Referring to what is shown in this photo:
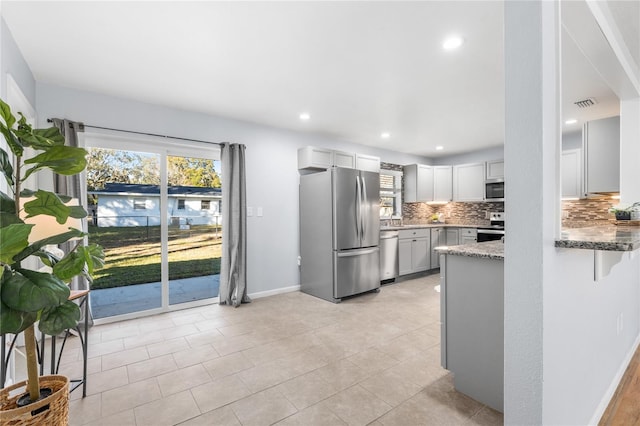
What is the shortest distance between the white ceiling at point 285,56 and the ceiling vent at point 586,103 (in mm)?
111

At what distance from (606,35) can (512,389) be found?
2.00 meters

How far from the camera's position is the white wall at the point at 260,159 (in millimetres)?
3268

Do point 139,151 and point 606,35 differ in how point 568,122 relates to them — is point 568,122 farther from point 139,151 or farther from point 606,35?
point 139,151

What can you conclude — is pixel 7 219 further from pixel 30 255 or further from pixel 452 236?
pixel 452 236

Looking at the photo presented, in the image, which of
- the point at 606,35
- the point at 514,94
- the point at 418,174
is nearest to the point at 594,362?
the point at 514,94

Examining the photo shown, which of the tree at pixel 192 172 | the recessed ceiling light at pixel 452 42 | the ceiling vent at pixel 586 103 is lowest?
the tree at pixel 192 172

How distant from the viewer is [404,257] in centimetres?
526

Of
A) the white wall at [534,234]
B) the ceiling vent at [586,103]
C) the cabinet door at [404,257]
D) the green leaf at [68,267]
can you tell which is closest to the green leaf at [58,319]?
the green leaf at [68,267]

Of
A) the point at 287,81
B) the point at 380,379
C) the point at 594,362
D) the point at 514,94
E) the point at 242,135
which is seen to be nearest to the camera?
the point at 514,94

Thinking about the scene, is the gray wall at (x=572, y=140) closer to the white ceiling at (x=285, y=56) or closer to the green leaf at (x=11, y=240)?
the white ceiling at (x=285, y=56)

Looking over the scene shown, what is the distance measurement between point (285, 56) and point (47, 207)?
194cm

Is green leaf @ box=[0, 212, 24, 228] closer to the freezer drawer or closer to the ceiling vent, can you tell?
the freezer drawer

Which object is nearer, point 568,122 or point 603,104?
point 603,104

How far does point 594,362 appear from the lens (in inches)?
64.8
